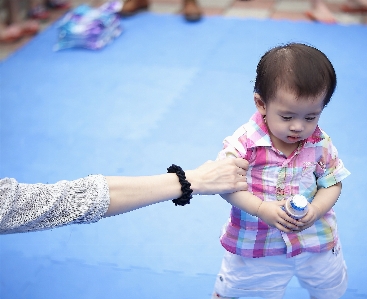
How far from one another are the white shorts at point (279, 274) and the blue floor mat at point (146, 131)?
15.4 inches

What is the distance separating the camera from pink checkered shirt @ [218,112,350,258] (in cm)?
128

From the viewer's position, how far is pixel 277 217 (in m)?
1.24

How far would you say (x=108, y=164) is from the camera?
8.27 ft

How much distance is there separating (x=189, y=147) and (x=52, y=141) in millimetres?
721

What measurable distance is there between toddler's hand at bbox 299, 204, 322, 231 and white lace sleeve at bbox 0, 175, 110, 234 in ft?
1.53

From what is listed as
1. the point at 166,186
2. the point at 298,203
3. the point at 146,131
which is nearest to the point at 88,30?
the point at 146,131

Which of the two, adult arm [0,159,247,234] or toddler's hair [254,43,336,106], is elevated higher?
toddler's hair [254,43,336,106]

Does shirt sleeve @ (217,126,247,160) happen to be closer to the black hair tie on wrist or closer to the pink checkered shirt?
the pink checkered shirt

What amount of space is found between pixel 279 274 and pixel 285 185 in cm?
26

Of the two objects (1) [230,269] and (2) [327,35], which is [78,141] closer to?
(1) [230,269]

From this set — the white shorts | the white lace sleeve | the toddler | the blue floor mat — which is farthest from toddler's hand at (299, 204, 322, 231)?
the blue floor mat

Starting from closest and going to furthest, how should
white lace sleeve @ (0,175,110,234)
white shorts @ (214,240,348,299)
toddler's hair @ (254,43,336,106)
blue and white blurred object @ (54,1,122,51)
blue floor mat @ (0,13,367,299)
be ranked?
1. toddler's hair @ (254,43,336,106)
2. white lace sleeve @ (0,175,110,234)
3. white shorts @ (214,240,348,299)
4. blue floor mat @ (0,13,367,299)
5. blue and white blurred object @ (54,1,122,51)

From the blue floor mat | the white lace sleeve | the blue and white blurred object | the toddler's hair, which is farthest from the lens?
the blue and white blurred object

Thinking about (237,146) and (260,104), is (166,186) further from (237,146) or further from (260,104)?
(260,104)
